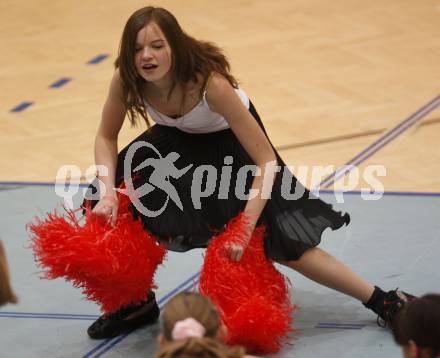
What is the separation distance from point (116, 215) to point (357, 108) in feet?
6.93

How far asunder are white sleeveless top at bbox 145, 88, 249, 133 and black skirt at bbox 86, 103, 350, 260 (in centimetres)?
3

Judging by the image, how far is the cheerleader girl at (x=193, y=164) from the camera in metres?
2.96

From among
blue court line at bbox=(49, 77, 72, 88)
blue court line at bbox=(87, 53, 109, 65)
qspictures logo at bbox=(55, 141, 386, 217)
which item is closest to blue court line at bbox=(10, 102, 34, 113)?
blue court line at bbox=(49, 77, 72, 88)

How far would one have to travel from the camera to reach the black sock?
304cm

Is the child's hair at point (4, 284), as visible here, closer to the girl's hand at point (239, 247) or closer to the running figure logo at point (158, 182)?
the girl's hand at point (239, 247)

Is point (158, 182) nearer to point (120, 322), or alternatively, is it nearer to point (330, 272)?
point (120, 322)

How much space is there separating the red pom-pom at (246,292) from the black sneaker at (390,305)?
251 mm

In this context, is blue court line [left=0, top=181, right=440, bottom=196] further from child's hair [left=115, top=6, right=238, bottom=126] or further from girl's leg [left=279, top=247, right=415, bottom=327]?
child's hair [left=115, top=6, right=238, bottom=126]

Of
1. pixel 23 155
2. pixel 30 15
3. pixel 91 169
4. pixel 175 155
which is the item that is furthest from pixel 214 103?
pixel 30 15

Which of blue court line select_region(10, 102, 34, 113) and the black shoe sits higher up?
blue court line select_region(10, 102, 34, 113)

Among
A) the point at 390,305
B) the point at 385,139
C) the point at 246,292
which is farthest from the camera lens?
the point at 385,139

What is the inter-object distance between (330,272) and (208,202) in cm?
39

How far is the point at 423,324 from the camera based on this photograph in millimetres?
2084

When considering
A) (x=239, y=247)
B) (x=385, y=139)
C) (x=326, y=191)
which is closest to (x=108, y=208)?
(x=239, y=247)
